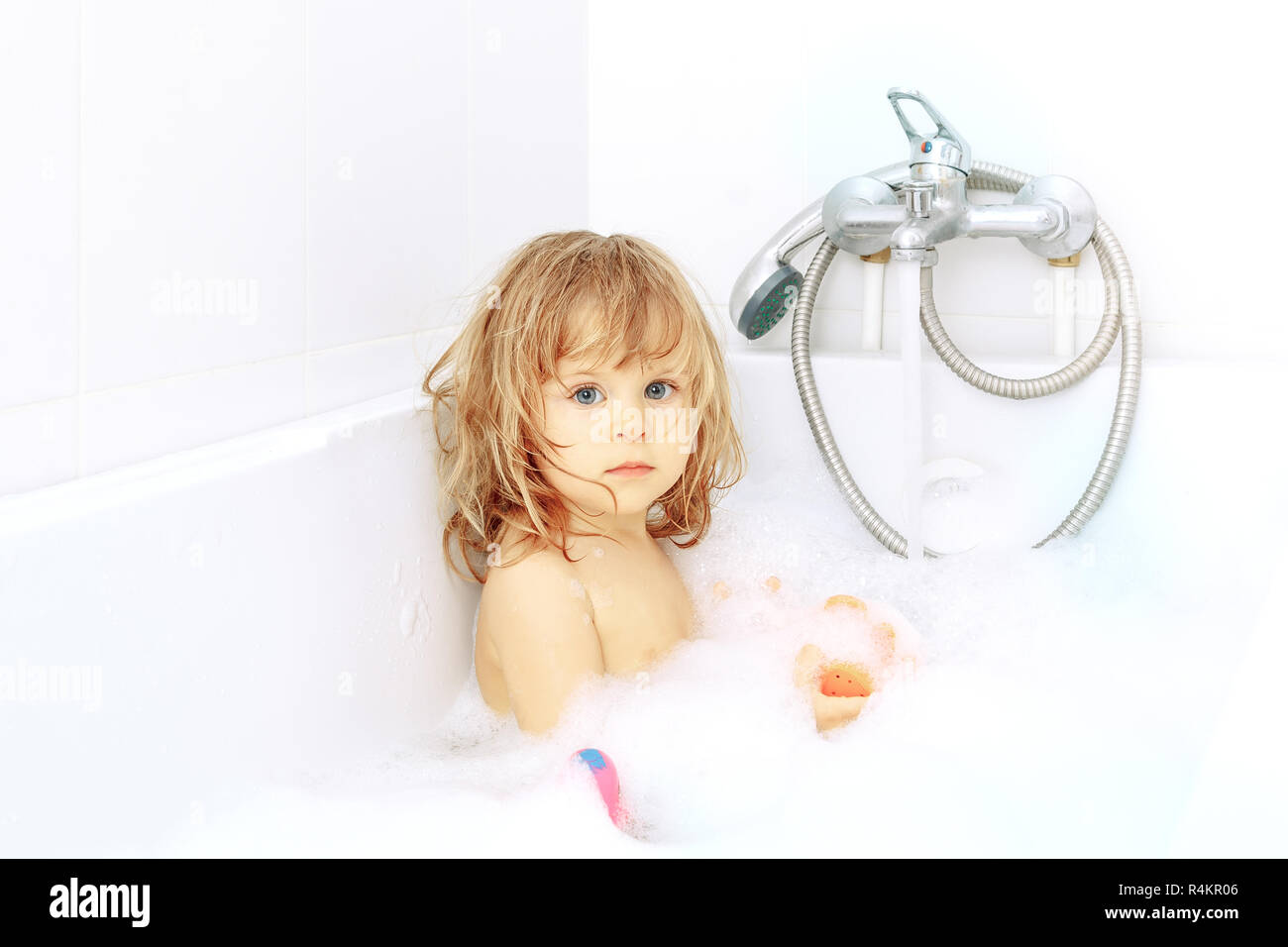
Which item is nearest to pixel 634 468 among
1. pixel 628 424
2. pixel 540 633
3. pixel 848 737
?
pixel 628 424

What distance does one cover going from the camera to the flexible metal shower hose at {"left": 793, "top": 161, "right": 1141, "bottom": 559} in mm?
1187

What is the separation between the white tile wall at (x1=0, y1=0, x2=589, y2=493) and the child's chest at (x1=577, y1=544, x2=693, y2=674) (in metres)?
0.29

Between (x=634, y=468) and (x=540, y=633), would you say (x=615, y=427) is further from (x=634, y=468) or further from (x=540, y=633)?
(x=540, y=633)

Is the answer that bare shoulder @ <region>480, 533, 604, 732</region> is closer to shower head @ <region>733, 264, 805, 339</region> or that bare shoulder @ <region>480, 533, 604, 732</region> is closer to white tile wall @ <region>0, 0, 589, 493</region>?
white tile wall @ <region>0, 0, 589, 493</region>

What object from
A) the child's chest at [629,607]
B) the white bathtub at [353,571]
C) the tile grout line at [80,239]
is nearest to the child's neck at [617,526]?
the child's chest at [629,607]

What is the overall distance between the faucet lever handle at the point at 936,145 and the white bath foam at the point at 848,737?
15.5 inches

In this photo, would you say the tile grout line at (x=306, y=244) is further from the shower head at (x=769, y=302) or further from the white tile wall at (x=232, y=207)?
the shower head at (x=769, y=302)

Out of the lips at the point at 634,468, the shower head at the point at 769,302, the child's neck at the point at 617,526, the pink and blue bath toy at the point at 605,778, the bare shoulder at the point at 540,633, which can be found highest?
the shower head at the point at 769,302

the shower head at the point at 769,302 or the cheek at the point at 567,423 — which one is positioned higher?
the shower head at the point at 769,302

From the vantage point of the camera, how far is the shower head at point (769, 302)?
52.8 inches

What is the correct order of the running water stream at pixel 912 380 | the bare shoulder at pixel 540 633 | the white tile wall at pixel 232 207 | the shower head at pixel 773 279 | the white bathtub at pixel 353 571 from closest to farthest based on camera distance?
the white bathtub at pixel 353 571
the white tile wall at pixel 232 207
the bare shoulder at pixel 540 633
the running water stream at pixel 912 380
the shower head at pixel 773 279

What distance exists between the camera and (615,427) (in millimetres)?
994

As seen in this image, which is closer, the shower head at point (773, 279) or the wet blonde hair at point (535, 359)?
the wet blonde hair at point (535, 359)
